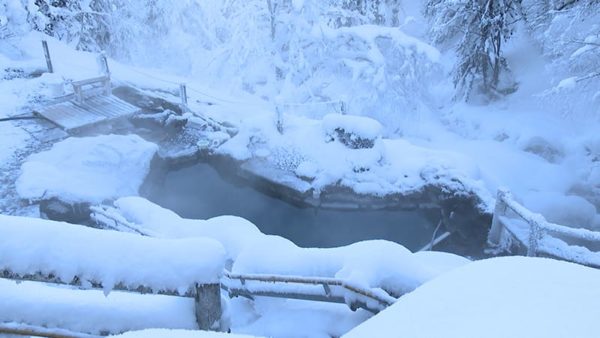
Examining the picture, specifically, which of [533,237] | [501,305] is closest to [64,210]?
[533,237]

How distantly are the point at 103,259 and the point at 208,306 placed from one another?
70 centimetres

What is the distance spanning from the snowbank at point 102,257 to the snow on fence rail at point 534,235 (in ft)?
21.4

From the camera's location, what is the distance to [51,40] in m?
18.1

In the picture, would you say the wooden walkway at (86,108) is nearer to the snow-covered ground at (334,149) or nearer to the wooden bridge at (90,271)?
the snow-covered ground at (334,149)

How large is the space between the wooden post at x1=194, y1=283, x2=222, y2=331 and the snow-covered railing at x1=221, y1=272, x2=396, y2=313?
1.86 m

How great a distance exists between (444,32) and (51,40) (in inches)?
591

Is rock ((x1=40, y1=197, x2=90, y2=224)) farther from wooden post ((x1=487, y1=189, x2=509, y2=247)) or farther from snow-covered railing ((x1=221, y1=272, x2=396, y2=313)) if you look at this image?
wooden post ((x1=487, y1=189, x2=509, y2=247))

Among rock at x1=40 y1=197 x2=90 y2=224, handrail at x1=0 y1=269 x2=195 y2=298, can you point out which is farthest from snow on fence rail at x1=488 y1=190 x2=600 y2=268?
rock at x1=40 y1=197 x2=90 y2=224

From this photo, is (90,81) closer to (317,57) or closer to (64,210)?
(64,210)

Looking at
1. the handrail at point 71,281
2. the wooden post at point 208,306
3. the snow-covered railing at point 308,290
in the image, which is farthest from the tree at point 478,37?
the handrail at point 71,281

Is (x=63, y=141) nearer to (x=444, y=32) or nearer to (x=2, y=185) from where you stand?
(x=2, y=185)

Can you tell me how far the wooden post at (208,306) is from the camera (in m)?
2.79

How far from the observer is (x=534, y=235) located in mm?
7625

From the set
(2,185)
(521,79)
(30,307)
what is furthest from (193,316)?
(521,79)
